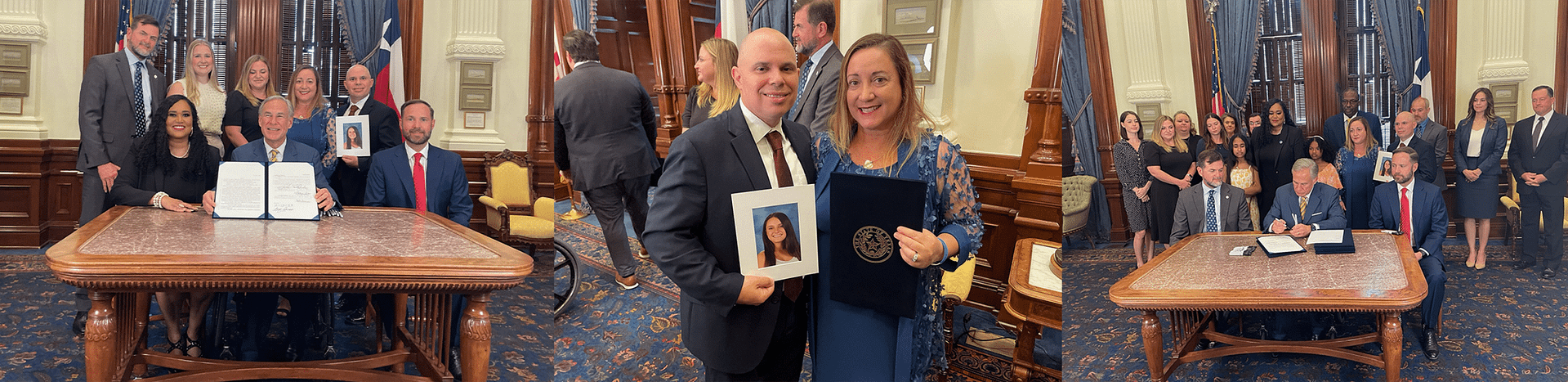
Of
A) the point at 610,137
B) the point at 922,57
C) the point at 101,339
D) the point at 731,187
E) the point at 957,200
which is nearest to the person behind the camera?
the point at 731,187

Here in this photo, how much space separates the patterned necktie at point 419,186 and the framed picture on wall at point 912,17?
168cm

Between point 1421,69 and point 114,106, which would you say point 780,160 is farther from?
point 114,106

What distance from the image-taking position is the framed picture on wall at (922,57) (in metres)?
1.85

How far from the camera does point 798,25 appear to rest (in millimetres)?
1776

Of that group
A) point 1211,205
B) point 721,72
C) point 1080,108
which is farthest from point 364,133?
point 1211,205

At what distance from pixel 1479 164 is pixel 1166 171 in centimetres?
95

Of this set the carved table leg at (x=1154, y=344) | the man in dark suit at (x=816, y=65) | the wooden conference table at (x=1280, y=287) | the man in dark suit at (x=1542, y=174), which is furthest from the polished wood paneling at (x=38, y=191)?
the man in dark suit at (x=1542, y=174)

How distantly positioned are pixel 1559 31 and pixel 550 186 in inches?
126

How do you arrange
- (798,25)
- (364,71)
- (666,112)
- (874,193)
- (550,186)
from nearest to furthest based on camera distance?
(874,193) → (798,25) → (666,112) → (550,186) → (364,71)

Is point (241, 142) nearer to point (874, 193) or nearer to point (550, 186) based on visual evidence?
point (550, 186)

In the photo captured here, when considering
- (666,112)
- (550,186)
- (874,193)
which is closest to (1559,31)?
(874,193)

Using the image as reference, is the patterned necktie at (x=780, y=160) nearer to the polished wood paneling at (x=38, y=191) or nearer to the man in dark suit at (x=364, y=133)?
the man in dark suit at (x=364, y=133)

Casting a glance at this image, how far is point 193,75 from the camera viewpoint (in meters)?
2.74

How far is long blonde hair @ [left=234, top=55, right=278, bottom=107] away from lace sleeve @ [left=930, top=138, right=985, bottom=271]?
2.32 m
